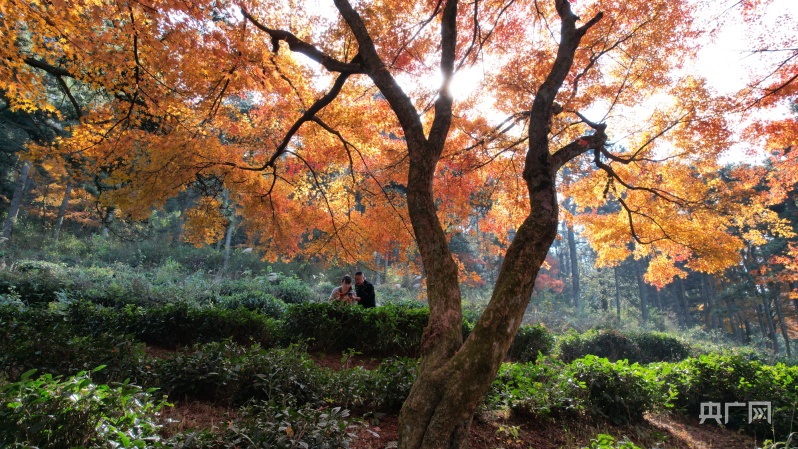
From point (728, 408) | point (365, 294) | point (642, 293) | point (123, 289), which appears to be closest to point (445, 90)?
point (365, 294)

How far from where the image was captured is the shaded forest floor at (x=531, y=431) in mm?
2707

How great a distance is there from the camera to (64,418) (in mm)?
1628

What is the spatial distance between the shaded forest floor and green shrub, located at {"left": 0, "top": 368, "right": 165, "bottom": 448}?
59 cm

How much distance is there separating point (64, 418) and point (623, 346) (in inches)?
506

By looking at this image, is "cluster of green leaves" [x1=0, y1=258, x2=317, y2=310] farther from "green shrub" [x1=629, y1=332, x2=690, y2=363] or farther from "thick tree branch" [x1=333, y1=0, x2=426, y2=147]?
"green shrub" [x1=629, y1=332, x2=690, y2=363]

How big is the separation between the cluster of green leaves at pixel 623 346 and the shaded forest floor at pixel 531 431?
577 centimetres

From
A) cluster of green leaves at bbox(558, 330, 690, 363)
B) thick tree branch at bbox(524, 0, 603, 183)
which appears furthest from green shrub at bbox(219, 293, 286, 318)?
cluster of green leaves at bbox(558, 330, 690, 363)

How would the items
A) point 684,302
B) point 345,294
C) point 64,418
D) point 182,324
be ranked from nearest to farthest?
point 64,418 → point 182,324 → point 345,294 → point 684,302

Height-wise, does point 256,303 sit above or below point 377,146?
below

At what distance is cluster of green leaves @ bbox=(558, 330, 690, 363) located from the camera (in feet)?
32.5

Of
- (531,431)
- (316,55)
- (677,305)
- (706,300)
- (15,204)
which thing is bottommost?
(531,431)

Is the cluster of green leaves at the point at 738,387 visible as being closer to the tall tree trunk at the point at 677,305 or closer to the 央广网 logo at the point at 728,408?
the 央广网 logo at the point at 728,408

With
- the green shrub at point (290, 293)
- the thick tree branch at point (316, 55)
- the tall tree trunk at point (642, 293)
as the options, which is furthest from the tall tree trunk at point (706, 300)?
the thick tree branch at point (316, 55)

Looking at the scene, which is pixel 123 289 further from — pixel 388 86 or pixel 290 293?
pixel 388 86
